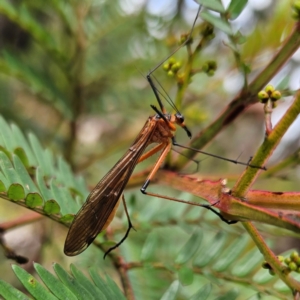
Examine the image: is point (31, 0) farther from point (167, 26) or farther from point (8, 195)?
point (8, 195)

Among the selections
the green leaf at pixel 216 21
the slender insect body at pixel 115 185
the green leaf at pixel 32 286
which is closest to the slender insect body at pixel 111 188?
the slender insect body at pixel 115 185

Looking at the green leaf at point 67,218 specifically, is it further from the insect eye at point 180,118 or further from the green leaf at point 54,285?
the insect eye at point 180,118

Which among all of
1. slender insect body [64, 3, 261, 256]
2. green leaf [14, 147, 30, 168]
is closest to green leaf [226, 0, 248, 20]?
slender insect body [64, 3, 261, 256]

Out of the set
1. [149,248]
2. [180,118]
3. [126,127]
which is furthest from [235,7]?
[126,127]

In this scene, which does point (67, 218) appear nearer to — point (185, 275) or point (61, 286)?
point (61, 286)

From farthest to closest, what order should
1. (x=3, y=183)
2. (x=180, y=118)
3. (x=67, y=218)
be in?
1. (x=180, y=118)
2. (x=67, y=218)
3. (x=3, y=183)

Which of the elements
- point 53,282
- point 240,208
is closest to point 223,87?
point 240,208
